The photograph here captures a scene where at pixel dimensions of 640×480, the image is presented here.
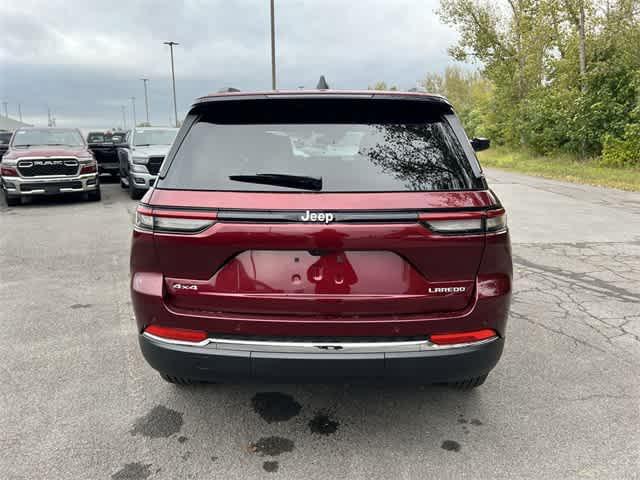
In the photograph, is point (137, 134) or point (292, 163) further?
point (137, 134)

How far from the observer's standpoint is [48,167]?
1128 centimetres

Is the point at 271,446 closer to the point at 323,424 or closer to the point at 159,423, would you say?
the point at 323,424

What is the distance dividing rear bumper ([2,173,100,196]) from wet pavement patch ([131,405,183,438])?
32.7 feet

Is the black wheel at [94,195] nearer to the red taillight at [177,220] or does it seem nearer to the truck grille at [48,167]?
the truck grille at [48,167]

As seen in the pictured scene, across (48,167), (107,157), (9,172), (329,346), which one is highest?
(107,157)

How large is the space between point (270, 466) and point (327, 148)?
1609 millimetres

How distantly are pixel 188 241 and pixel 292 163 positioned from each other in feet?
2.03

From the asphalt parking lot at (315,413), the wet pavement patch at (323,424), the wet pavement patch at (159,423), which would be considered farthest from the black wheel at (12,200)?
the wet pavement patch at (323,424)

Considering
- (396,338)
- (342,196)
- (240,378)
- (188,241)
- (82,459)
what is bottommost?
(82,459)

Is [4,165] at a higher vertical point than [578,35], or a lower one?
lower

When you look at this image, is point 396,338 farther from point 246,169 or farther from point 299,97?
point 299,97

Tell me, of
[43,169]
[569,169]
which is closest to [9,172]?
[43,169]

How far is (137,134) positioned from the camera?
13.4 meters

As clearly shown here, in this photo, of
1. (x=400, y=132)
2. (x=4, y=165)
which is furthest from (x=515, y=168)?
(x=400, y=132)
